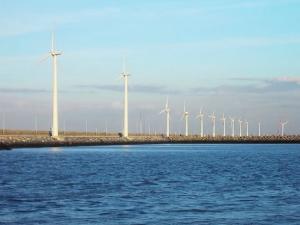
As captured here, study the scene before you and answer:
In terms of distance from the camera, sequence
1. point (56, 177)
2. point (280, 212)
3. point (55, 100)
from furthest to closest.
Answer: point (55, 100)
point (56, 177)
point (280, 212)

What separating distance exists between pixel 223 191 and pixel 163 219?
1289 centimetres

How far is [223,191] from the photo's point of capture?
39625 mm

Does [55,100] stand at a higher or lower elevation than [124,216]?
higher

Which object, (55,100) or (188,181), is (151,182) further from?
(55,100)

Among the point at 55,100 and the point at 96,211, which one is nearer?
the point at 96,211

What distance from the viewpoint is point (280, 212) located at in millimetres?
29344

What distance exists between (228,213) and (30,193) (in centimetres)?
1245

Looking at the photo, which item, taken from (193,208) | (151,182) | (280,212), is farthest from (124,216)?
(151,182)

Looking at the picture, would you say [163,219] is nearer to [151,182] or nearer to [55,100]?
[151,182]

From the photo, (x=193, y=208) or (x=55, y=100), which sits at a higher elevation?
(x=55, y=100)

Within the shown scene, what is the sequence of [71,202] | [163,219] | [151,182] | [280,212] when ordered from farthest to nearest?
[151,182] → [71,202] → [280,212] → [163,219]

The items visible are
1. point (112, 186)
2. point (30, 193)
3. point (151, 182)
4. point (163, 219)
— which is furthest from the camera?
point (151, 182)

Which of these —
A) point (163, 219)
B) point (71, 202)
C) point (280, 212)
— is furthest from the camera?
point (71, 202)

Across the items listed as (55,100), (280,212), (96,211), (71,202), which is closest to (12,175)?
(71,202)
